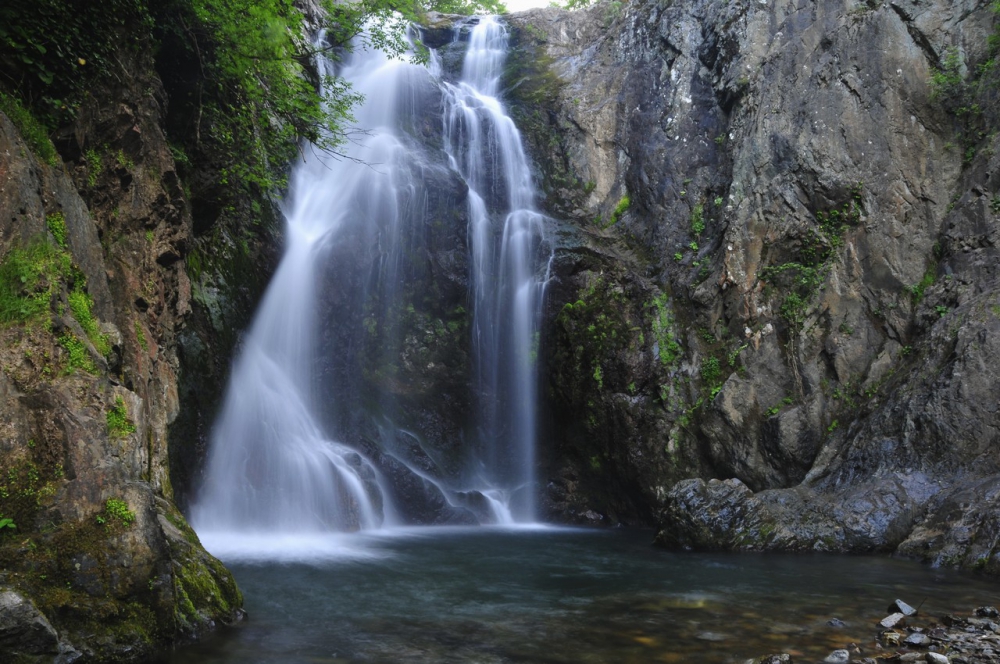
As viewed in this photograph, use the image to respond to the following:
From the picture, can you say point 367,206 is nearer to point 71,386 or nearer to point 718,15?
point 718,15

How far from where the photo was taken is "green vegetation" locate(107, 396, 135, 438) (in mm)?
4926

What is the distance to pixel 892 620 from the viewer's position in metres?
5.45

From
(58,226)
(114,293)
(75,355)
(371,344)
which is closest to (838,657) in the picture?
(75,355)

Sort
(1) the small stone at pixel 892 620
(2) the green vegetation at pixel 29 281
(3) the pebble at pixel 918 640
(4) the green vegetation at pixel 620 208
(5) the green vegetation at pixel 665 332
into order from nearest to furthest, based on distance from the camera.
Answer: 1. (2) the green vegetation at pixel 29 281
2. (3) the pebble at pixel 918 640
3. (1) the small stone at pixel 892 620
4. (5) the green vegetation at pixel 665 332
5. (4) the green vegetation at pixel 620 208

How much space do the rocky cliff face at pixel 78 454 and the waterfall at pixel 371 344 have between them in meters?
4.51

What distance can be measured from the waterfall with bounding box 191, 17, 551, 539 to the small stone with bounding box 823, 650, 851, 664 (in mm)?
8337

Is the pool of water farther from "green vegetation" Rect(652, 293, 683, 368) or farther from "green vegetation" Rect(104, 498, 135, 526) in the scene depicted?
"green vegetation" Rect(652, 293, 683, 368)

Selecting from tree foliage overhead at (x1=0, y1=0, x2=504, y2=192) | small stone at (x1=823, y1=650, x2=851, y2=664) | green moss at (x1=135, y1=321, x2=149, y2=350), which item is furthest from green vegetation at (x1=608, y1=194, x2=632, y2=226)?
small stone at (x1=823, y1=650, x2=851, y2=664)

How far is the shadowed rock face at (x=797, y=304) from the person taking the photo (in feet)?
32.8

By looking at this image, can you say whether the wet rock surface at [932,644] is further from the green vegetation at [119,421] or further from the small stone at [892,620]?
the green vegetation at [119,421]

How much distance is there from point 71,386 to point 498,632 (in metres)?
3.80

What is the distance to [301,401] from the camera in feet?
43.6

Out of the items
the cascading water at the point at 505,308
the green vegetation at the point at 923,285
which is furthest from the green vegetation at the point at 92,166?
the green vegetation at the point at 923,285

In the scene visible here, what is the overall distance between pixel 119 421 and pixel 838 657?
5513 mm
